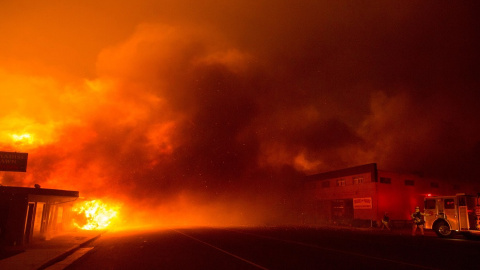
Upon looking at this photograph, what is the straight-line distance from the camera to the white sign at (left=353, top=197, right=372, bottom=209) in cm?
4023

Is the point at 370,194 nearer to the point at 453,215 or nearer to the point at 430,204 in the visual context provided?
the point at 430,204

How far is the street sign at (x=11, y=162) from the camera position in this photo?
21.4 m

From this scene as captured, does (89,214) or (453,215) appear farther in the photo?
(89,214)

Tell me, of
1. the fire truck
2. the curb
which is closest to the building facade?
the fire truck

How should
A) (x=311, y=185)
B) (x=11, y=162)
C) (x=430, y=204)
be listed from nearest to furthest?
(x=11, y=162) < (x=430, y=204) < (x=311, y=185)

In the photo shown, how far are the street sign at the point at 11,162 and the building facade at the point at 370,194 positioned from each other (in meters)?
32.8

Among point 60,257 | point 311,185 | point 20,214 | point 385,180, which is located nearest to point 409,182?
point 385,180

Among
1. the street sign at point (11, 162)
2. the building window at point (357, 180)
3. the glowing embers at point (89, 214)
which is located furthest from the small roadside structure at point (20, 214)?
the building window at point (357, 180)

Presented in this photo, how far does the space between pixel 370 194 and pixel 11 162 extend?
35.6 metres

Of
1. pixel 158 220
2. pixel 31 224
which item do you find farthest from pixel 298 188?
pixel 31 224

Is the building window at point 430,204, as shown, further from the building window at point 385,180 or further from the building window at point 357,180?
the building window at point 357,180

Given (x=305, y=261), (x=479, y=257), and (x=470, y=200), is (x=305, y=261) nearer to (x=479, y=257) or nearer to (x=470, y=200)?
(x=479, y=257)

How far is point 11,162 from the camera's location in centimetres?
2147

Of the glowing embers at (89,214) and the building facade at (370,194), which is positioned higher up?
the building facade at (370,194)
